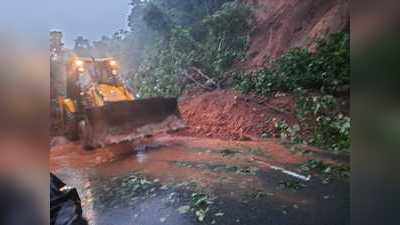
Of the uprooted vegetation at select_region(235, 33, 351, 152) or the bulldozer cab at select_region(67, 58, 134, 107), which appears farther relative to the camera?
the bulldozer cab at select_region(67, 58, 134, 107)

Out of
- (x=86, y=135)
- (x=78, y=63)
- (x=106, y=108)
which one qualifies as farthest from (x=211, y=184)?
(x=78, y=63)

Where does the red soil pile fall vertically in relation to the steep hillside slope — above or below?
below

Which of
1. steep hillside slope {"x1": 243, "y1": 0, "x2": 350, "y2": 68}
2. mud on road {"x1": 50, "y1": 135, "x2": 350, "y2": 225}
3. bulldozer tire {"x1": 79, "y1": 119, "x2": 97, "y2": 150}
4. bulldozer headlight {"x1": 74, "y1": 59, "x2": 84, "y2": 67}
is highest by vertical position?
steep hillside slope {"x1": 243, "y1": 0, "x2": 350, "y2": 68}

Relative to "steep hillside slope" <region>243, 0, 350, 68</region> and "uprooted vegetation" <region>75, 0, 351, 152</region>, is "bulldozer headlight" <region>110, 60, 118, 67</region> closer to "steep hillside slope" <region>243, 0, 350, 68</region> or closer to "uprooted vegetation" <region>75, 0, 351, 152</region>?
"uprooted vegetation" <region>75, 0, 351, 152</region>

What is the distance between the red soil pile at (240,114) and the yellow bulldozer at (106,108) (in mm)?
296

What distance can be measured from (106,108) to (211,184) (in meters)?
1.10

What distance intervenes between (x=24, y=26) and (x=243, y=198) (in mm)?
1551

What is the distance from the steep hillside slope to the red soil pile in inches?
11.2

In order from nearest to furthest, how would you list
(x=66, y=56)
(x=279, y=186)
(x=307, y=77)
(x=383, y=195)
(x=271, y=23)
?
1. (x=383, y=195)
2. (x=66, y=56)
3. (x=279, y=186)
4. (x=307, y=77)
5. (x=271, y=23)

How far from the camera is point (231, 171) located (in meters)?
1.96

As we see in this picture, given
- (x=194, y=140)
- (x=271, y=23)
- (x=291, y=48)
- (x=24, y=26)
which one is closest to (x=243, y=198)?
(x=194, y=140)

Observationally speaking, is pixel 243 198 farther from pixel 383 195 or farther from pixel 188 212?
pixel 383 195

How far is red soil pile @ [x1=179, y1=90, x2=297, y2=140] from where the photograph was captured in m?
2.10

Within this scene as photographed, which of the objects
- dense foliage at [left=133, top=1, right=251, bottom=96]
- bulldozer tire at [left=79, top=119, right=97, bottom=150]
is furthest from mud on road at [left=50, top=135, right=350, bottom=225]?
dense foliage at [left=133, top=1, right=251, bottom=96]
